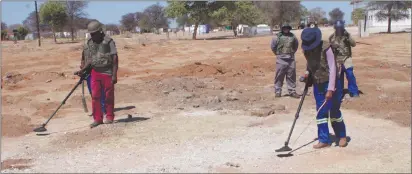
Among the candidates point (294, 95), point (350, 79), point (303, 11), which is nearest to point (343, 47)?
point (350, 79)

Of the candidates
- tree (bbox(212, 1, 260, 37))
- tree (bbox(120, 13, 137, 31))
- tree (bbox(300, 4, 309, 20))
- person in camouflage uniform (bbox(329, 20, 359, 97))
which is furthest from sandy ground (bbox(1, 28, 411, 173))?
tree (bbox(120, 13, 137, 31))

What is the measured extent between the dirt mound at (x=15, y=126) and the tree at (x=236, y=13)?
3681cm

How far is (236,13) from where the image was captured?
50.0m

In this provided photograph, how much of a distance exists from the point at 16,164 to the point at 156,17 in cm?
5179

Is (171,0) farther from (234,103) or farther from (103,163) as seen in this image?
(103,163)

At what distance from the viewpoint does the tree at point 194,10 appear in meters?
45.3

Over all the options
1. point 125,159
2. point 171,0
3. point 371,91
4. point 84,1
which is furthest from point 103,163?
point 84,1

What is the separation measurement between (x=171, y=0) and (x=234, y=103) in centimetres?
3835

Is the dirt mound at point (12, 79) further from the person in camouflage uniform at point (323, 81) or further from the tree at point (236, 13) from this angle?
the tree at point (236, 13)

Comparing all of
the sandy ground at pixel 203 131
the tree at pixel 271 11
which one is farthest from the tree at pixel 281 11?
the sandy ground at pixel 203 131

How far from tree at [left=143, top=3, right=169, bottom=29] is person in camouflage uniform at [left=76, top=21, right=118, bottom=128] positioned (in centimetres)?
4720

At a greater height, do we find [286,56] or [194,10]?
[194,10]

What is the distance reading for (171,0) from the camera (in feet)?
154

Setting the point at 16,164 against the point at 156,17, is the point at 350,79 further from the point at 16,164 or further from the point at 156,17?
the point at 156,17
